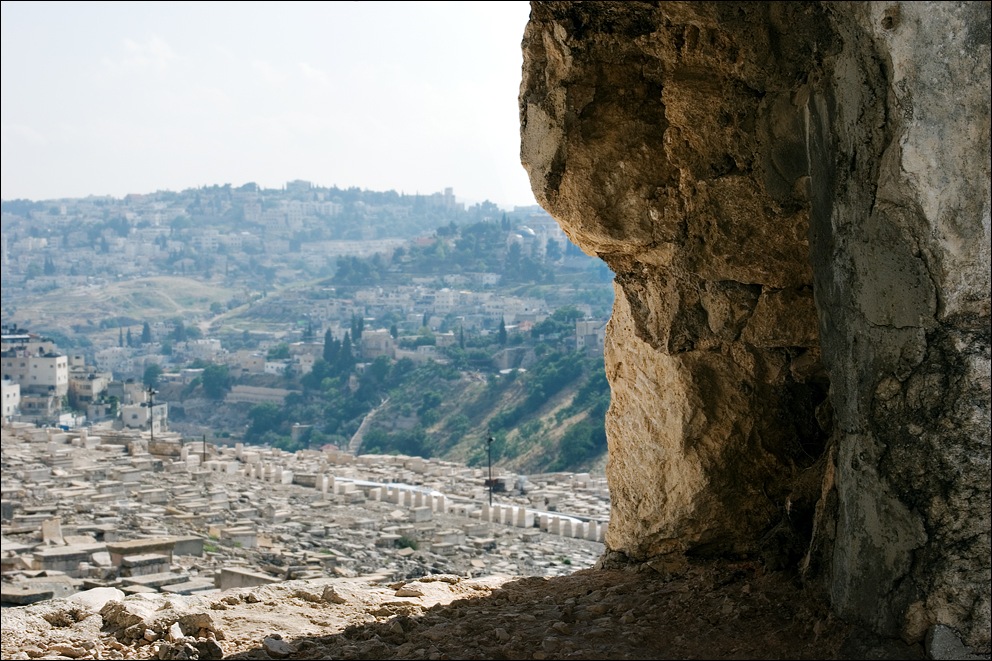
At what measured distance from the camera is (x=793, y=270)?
5469mm

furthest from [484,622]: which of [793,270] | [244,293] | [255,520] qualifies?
[244,293]

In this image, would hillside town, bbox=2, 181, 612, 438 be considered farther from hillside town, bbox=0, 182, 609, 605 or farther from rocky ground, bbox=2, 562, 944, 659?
rocky ground, bbox=2, 562, 944, 659

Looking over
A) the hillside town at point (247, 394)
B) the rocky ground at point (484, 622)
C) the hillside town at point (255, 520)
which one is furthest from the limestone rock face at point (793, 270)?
the hillside town at point (247, 394)

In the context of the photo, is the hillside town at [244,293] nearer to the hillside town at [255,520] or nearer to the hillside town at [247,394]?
the hillside town at [247,394]

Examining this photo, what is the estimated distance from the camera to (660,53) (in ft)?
17.9

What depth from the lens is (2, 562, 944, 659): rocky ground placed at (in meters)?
4.55

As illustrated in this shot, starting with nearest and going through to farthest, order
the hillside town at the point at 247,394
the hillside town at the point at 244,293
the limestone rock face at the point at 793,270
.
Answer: the limestone rock face at the point at 793,270 < the hillside town at the point at 247,394 < the hillside town at the point at 244,293

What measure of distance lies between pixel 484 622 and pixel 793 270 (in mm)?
2044

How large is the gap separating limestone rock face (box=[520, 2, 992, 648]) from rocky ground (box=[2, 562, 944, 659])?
0.70 ft

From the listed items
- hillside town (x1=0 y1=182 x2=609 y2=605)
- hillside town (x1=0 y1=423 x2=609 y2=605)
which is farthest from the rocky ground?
hillside town (x1=0 y1=182 x2=609 y2=605)

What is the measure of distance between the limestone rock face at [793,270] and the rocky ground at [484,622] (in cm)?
21

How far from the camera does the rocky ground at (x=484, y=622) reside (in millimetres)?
4551

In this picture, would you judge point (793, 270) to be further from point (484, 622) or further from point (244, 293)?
point (244, 293)

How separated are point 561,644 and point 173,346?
370 feet
